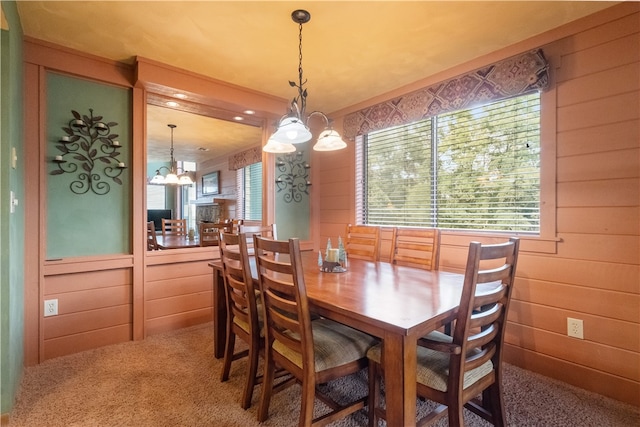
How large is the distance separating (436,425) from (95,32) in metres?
3.23

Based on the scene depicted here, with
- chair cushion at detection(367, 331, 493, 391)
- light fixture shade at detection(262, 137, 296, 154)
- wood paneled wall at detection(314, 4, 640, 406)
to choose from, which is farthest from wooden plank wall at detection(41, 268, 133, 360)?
wood paneled wall at detection(314, 4, 640, 406)

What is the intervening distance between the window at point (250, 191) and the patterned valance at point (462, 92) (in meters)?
1.20

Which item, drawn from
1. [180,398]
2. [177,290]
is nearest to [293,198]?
[177,290]

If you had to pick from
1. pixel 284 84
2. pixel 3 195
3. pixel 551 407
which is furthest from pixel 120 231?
pixel 551 407

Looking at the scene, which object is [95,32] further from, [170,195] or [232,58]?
[170,195]

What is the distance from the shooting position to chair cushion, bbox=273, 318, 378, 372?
144cm

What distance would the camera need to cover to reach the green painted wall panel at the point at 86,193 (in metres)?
2.35

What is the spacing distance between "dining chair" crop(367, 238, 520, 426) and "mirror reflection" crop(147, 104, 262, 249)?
95.9 inches

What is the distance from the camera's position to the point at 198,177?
3.94m

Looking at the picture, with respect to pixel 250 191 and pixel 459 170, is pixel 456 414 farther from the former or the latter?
pixel 250 191

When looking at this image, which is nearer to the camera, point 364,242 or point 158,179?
point 364,242

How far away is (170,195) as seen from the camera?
389cm

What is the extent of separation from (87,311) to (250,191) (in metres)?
1.86

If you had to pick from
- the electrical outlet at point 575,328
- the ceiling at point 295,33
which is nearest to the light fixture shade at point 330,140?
the ceiling at point 295,33
